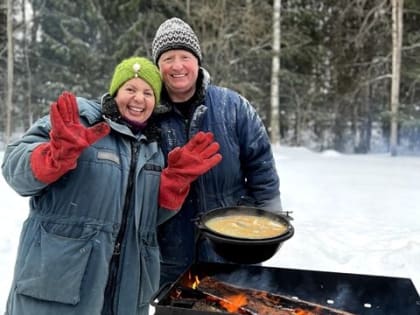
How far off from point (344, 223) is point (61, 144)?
418cm

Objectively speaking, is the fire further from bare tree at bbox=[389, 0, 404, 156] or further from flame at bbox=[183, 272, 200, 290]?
bare tree at bbox=[389, 0, 404, 156]

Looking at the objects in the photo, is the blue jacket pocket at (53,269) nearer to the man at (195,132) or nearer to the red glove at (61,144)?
the red glove at (61,144)

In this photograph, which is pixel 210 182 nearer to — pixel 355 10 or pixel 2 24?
pixel 355 10

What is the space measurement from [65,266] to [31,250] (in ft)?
0.48

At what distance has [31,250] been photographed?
5.60ft

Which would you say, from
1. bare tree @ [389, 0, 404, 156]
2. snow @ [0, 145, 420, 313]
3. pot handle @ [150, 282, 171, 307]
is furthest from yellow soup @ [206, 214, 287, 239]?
bare tree @ [389, 0, 404, 156]

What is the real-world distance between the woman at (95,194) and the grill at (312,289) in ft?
0.83

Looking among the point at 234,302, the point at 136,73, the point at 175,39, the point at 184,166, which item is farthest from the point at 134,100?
the point at 234,302

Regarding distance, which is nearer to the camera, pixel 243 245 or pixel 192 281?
pixel 243 245

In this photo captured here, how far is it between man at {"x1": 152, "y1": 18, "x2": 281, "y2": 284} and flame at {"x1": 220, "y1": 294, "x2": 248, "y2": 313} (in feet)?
1.22

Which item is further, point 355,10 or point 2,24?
point 2,24

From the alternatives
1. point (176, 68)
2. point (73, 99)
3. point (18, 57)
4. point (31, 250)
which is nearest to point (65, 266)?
point (31, 250)

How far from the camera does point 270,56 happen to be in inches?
557

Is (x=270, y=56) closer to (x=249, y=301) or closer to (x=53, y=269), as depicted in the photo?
(x=249, y=301)
